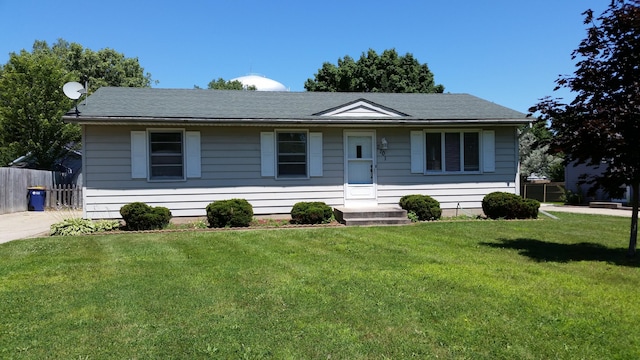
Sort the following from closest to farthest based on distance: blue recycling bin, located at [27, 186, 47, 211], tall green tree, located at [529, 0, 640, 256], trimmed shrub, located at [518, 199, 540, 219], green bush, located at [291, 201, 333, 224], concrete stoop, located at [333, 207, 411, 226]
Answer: tall green tree, located at [529, 0, 640, 256], concrete stoop, located at [333, 207, 411, 226], green bush, located at [291, 201, 333, 224], trimmed shrub, located at [518, 199, 540, 219], blue recycling bin, located at [27, 186, 47, 211]

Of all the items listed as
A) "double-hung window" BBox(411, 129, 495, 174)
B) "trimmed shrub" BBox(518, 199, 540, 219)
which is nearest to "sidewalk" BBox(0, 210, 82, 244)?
"double-hung window" BBox(411, 129, 495, 174)

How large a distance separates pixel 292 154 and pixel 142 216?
4.16 metres

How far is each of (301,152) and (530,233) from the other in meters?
6.02

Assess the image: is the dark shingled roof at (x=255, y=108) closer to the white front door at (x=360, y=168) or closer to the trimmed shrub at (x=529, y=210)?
the white front door at (x=360, y=168)

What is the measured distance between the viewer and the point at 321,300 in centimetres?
449

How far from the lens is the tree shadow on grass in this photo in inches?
259

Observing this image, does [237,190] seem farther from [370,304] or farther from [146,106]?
[370,304]

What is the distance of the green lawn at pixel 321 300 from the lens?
3400mm

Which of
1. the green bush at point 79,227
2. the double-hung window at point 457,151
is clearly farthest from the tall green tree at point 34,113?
the double-hung window at point 457,151

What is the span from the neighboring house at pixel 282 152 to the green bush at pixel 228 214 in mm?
1053

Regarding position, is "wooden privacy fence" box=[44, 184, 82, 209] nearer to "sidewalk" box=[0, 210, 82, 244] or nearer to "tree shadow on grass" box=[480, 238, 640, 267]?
"sidewalk" box=[0, 210, 82, 244]

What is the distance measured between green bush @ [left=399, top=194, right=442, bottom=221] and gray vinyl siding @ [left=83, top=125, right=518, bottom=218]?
0.77m

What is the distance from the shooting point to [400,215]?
36.2 ft

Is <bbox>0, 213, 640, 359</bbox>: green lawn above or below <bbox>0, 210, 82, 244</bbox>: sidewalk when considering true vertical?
below
